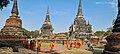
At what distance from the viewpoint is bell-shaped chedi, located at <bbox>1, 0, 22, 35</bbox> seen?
23569mm

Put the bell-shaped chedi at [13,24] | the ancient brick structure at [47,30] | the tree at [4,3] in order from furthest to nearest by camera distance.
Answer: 1. the ancient brick structure at [47,30]
2. the bell-shaped chedi at [13,24]
3. the tree at [4,3]

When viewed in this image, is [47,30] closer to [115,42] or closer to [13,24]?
[13,24]

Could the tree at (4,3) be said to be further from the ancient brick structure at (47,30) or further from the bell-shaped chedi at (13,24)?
the ancient brick structure at (47,30)

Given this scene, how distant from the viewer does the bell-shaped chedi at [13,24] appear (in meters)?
23.6

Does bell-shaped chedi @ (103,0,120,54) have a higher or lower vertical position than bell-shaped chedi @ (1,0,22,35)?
lower

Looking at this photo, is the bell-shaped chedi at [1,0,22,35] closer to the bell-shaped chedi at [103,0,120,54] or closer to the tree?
the tree

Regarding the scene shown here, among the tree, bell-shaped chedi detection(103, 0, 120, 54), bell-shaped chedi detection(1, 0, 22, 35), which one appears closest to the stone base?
bell-shaped chedi detection(103, 0, 120, 54)

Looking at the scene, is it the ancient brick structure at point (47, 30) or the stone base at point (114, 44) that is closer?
the stone base at point (114, 44)

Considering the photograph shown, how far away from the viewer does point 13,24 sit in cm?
2445

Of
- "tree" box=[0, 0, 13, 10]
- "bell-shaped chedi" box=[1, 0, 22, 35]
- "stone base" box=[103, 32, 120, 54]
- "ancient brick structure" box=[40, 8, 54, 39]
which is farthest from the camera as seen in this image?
"ancient brick structure" box=[40, 8, 54, 39]

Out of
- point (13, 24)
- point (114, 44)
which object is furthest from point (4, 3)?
point (13, 24)

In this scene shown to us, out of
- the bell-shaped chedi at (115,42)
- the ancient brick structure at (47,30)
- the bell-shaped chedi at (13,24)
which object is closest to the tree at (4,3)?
the bell-shaped chedi at (115,42)

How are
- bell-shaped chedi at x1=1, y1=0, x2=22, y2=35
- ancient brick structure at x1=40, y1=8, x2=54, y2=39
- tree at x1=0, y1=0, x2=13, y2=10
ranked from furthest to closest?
ancient brick structure at x1=40, y1=8, x2=54, y2=39 → bell-shaped chedi at x1=1, y1=0, x2=22, y2=35 → tree at x1=0, y1=0, x2=13, y2=10

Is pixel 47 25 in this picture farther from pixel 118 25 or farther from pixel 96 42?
pixel 118 25
